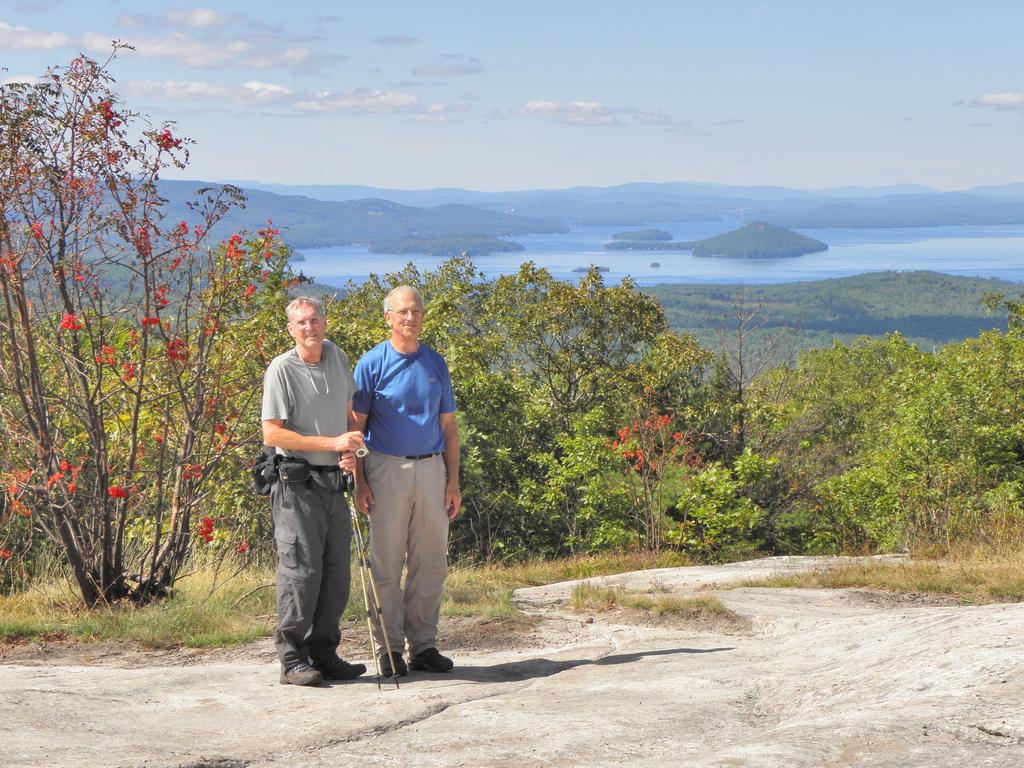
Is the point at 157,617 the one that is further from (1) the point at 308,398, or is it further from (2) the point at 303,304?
(2) the point at 303,304

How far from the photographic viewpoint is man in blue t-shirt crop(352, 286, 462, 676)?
16.7 feet

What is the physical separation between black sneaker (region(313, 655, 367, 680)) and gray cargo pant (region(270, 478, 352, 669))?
3cm

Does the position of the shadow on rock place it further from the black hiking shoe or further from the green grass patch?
the green grass patch

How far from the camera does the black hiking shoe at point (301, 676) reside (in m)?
4.98

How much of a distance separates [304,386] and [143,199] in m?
2.75

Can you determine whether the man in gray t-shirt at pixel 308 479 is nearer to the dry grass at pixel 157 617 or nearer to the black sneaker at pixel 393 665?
the black sneaker at pixel 393 665

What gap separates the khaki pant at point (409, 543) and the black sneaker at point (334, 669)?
189 millimetres

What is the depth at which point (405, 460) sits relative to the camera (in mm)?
5098

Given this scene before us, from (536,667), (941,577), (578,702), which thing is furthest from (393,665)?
(941,577)

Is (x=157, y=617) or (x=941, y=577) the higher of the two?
(x=157, y=617)

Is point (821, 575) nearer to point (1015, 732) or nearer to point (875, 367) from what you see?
point (1015, 732)

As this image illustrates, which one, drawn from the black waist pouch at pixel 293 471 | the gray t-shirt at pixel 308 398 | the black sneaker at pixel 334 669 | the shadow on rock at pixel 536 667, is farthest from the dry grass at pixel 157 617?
the gray t-shirt at pixel 308 398

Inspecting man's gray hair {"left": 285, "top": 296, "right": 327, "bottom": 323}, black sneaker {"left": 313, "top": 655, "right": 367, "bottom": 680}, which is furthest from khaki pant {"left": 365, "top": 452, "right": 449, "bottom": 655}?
man's gray hair {"left": 285, "top": 296, "right": 327, "bottom": 323}

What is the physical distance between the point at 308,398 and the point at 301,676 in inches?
51.4
